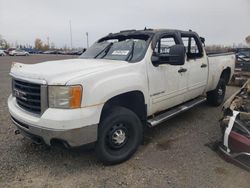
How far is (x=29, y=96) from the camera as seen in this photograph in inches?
117

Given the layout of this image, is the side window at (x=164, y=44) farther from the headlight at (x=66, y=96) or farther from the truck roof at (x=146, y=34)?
the headlight at (x=66, y=96)

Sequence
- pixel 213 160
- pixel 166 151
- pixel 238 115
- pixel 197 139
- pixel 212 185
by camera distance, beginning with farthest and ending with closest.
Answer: pixel 197 139
pixel 166 151
pixel 213 160
pixel 238 115
pixel 212 185

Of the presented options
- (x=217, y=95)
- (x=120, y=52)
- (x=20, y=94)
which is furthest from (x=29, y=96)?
(x=217, y=95)

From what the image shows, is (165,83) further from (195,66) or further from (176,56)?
(195,66)

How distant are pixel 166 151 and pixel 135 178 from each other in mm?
914

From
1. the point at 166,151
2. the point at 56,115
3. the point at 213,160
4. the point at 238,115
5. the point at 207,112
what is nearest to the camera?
the point at 56,115

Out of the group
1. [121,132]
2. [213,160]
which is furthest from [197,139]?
[121,132]

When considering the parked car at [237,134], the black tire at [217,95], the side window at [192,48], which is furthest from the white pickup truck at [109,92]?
the black tire at [217,95]

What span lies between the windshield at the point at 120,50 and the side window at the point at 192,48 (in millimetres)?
1440

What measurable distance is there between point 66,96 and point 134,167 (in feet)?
4.64

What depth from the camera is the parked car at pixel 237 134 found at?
295 cm

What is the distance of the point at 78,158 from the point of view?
3510mm

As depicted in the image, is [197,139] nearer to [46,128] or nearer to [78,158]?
[78,158]

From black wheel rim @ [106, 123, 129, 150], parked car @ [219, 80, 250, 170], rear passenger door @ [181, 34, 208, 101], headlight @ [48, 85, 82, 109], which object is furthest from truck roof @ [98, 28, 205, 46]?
headlight @ [48, 85, 82, 109]
